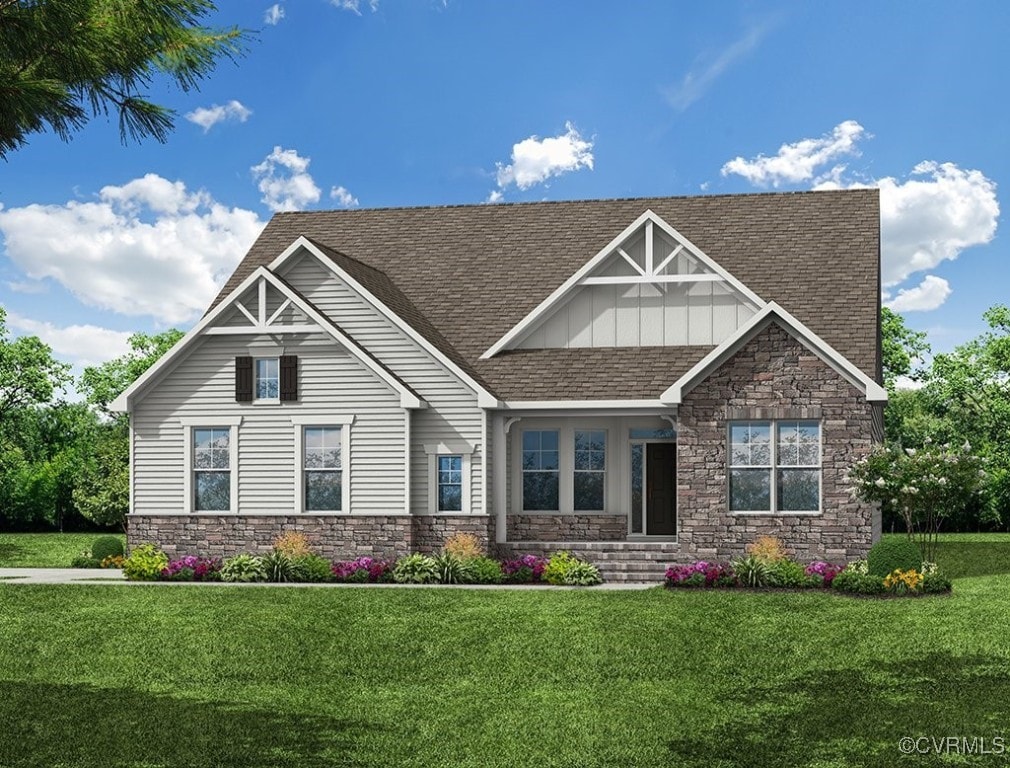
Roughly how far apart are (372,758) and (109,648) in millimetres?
7190

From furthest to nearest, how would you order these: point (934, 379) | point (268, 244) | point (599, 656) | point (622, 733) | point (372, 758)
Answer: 1. point (934, 379)
2. point (268, 244)
3. point (599, 656)
4. point (622, 733)
5. point (372, 758)

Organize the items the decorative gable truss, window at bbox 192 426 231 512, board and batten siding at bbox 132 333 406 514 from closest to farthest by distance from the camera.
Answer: board and batten siding at bbox 132 333 406 514, window at bbox 192 426 231 512, the decorative gable truss

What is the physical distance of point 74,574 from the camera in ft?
93.1

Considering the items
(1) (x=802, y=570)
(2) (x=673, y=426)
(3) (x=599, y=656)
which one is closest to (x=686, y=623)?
(3) (x=599, y=656)

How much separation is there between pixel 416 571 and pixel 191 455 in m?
5.52

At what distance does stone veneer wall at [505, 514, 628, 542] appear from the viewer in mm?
27672

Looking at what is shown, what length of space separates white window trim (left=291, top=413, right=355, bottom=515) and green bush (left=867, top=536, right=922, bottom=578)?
1006 cm

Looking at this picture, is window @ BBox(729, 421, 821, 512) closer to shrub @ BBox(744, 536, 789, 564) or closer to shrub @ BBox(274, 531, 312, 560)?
shrub @ BBox(744, 536, 789, 564)

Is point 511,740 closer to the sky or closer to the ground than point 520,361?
closer to the ground

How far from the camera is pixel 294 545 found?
2634 centimetres

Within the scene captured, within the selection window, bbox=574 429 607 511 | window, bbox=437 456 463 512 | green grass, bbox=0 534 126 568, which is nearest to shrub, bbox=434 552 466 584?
window, bbox=437 456 463 512

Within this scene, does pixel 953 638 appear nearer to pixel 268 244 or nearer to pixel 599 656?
pixel 599 656

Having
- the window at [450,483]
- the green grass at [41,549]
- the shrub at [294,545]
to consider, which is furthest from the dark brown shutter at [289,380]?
the green grass at [41,549]

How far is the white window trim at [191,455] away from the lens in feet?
88.6
